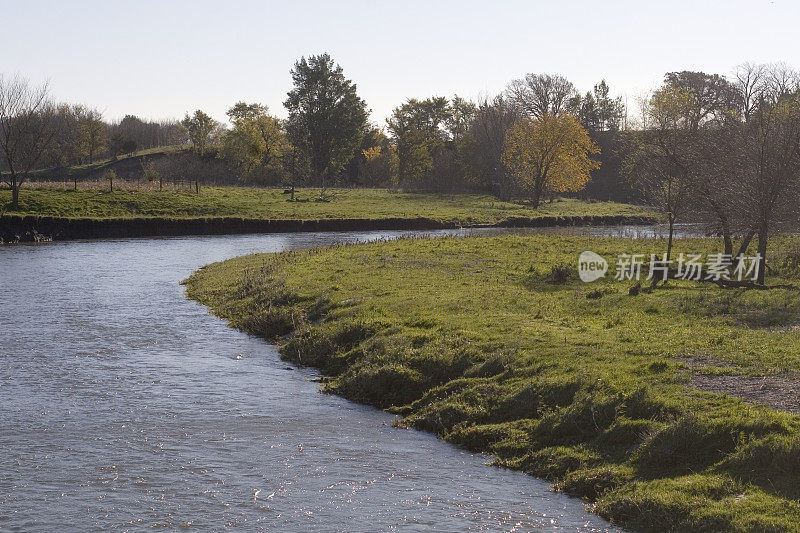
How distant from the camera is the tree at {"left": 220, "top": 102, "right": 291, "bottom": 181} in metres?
109

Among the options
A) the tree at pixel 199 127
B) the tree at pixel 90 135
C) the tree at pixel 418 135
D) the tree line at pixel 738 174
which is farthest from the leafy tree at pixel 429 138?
the tree line at pixel 738 174

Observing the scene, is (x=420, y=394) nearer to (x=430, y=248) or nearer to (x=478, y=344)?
(x=478, y=344)

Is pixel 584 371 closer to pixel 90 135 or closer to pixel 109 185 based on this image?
pixel 109 185

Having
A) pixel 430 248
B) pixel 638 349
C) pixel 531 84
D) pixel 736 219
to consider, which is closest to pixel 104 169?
pixel 531 84

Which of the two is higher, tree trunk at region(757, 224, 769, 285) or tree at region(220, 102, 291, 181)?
tree at region(220, 102, 291, 181)

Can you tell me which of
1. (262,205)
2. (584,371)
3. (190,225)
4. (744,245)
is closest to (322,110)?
(262,205)

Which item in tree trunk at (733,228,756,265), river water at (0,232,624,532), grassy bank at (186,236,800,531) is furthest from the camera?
tree trunk at (733,228,756,265)

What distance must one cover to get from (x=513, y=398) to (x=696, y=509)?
5.23 meters

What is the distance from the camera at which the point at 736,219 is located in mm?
30625

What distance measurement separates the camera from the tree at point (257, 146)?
108875mm

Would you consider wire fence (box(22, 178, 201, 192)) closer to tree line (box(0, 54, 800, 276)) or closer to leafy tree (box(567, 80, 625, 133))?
tree line (box(0, 54, 800, 276))

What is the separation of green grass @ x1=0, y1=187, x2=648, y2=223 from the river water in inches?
1669

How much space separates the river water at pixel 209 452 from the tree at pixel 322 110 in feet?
250

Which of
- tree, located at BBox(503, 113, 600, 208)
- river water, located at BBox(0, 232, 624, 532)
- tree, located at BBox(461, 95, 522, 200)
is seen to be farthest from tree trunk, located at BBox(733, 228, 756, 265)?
tree, located at BBox(461, 95, 522, 200)
